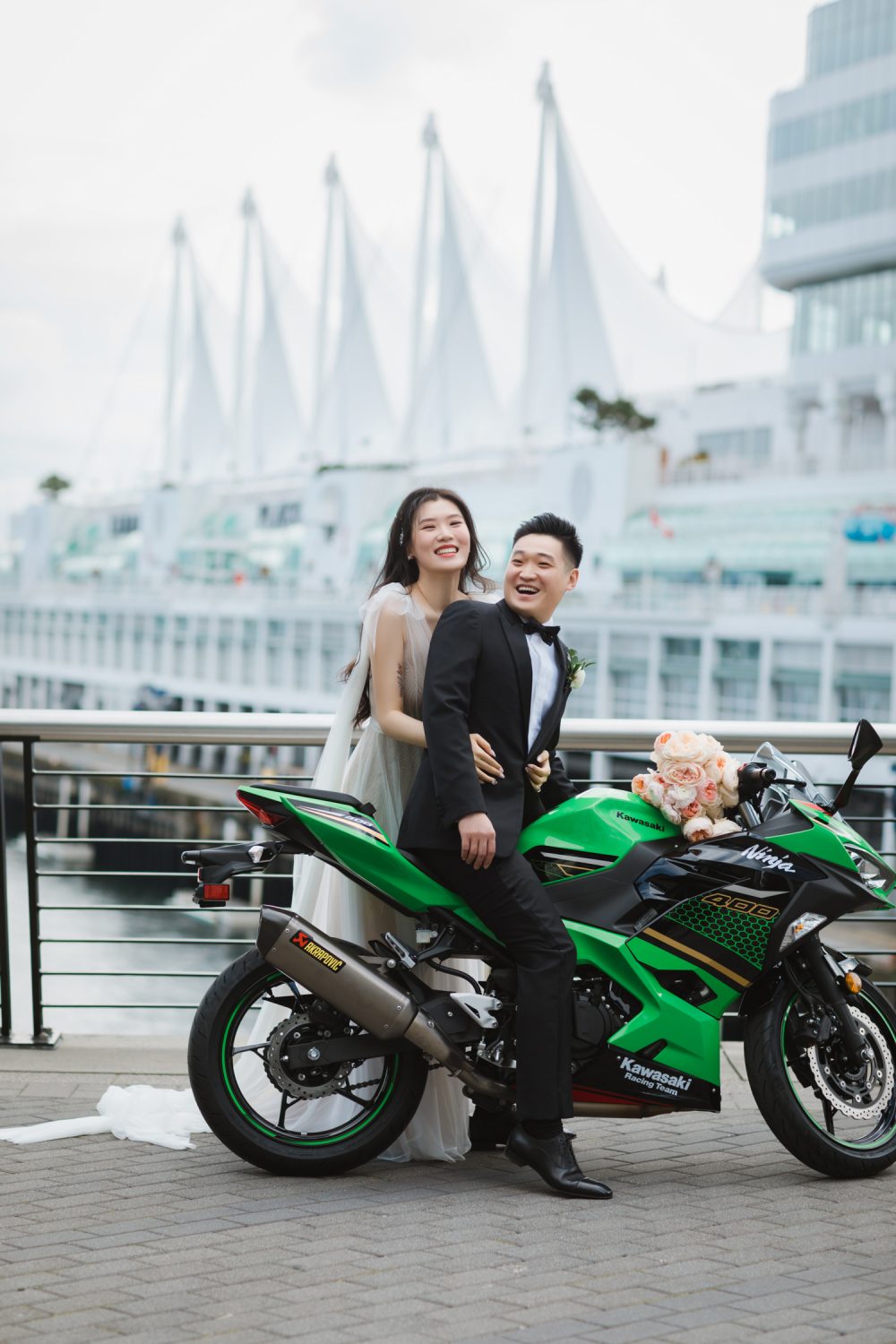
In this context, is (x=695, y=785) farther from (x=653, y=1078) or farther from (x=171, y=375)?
(x=171, y=375)

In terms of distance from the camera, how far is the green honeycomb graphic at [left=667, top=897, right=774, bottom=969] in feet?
12.6

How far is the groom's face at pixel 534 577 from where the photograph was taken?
3.84m

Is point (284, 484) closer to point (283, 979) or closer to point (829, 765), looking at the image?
point (829, 765)

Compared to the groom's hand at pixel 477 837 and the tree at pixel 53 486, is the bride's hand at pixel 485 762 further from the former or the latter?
the tree at pixel 53 486

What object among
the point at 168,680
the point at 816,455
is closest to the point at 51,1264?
the point at 816,455

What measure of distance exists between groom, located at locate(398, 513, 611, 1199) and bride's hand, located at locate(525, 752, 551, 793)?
0.02 meters

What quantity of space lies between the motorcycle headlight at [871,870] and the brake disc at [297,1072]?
133cm

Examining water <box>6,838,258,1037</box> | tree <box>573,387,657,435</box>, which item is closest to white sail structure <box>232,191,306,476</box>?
tree <box>573,387,657,435</box>

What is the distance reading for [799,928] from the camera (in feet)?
12.5

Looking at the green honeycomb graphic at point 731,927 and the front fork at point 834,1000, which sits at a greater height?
the green honeycomb graphic at point 731,927

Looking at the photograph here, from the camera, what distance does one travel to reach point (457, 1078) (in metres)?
3.94

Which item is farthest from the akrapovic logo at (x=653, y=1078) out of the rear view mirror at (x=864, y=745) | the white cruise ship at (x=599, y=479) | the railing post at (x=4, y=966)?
the white cruise ship at (x=599, y=479)

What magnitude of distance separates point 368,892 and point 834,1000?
1.17 metres

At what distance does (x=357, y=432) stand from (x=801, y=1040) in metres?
78.2
